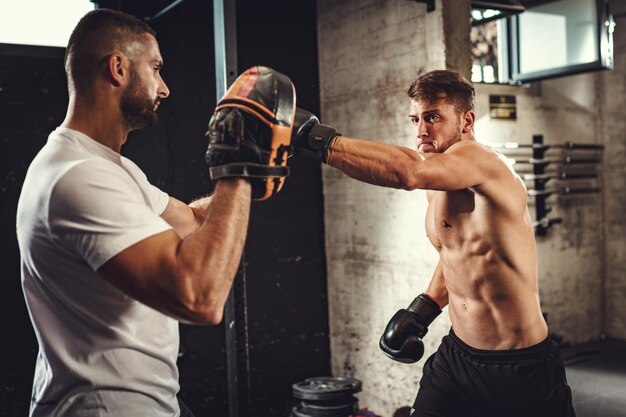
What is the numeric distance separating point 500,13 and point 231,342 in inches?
131

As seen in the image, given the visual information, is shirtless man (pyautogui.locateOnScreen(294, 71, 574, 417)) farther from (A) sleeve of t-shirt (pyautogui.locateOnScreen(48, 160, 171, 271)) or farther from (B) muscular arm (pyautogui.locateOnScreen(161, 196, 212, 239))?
(A) sleeve of t-shirt (pyautogui.locateOnScreen(48, 160, 171, 271))

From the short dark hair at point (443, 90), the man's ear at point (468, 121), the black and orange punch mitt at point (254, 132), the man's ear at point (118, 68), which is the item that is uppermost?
the short dark hair at point (443, 90)

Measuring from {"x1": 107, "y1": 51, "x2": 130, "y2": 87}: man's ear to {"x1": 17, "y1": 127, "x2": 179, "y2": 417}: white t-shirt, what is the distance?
0.50ft

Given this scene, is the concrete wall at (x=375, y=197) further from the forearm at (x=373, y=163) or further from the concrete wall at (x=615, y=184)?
the concrete wall at (x=615, y=184)

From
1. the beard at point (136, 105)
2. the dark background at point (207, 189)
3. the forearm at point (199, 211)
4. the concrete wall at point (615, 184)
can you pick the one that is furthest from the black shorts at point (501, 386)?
the concrete wall at point (615, 184)

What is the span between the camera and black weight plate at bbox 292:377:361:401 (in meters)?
3.83

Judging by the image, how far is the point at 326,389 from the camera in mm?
3877

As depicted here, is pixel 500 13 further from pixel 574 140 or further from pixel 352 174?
pixel 352 174

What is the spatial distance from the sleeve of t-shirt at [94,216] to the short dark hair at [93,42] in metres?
0.29

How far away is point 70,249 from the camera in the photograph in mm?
1275

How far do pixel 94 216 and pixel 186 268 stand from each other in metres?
0.20

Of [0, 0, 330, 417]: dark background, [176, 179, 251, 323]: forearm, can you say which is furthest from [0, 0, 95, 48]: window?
[176, 179, 251, 323]: forearm

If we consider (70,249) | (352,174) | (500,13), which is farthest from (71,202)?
(500,13)

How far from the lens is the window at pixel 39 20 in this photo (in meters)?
3.60
